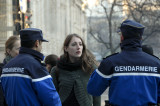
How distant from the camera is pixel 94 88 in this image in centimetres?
409

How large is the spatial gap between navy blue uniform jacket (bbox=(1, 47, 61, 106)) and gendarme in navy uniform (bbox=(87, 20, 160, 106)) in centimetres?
50

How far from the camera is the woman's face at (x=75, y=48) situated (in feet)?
18.6

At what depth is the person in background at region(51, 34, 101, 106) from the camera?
5406 millimetres

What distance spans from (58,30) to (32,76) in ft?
88.4

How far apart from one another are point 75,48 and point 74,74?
1.38 feet

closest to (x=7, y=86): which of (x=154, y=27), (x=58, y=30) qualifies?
(x=154, y=27)

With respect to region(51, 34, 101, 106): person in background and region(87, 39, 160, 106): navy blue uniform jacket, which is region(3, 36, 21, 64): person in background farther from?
region(87, 39, 160, 106): navy blue uniform jacket

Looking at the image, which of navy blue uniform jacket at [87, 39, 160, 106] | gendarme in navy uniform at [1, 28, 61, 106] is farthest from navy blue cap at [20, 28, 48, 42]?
navy blue uniform jacket at [87, 39, 160, 106]

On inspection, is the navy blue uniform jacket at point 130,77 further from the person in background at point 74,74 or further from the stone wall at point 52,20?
the stone wall at point 52,20

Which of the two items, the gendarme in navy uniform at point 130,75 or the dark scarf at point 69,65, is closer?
the gendarme in navy uniform at point 130,75

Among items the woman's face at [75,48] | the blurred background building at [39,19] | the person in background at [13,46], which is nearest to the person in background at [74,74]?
the woman's face at [75,48]

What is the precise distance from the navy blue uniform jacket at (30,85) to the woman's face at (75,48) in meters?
1.61

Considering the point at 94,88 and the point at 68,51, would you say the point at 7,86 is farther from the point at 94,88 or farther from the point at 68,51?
the point at 68,51

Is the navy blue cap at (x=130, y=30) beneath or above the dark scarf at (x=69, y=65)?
above
